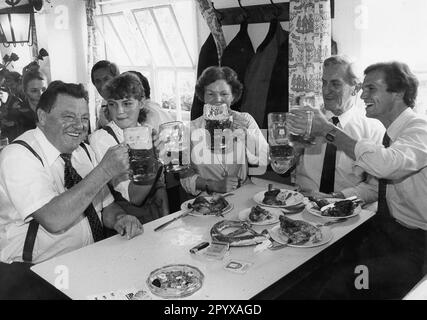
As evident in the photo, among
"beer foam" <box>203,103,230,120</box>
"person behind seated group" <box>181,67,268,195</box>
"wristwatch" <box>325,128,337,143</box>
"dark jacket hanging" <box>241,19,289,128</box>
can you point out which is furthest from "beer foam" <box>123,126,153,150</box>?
"dark jacket hanging" <box>241,19,289,128</box>

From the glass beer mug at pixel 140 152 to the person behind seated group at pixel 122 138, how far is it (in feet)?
2.02

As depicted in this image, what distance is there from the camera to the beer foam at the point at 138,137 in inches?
62.5

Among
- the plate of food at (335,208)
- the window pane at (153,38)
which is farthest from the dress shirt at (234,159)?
the window pane at (153,38)

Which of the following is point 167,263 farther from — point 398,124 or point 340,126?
point 340,126

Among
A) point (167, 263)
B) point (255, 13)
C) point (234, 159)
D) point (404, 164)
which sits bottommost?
point (167, 263)

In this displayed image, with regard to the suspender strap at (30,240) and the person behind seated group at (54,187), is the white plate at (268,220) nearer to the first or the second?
the person behind seated group at (54,187)

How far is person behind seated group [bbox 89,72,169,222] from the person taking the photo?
7.61ft

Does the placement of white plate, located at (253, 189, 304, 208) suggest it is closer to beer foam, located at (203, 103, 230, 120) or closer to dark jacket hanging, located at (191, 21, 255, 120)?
beer foam, located at (203, 103, 230, 120)

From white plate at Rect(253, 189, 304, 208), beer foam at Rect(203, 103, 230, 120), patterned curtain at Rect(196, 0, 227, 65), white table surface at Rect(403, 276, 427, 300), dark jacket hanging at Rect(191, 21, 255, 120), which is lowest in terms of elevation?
white plate at Rect(253, 189, 304, 208)

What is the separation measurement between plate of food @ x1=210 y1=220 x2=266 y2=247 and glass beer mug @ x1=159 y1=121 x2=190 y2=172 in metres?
0.42

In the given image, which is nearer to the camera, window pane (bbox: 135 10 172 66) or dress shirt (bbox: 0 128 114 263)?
dress shirt (bbox: 0 128 114 263)

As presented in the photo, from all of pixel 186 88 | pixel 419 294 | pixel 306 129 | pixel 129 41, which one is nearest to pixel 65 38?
pixel 129 41

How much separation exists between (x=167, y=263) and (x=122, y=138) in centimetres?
115

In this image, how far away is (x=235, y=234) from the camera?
5.35ft
